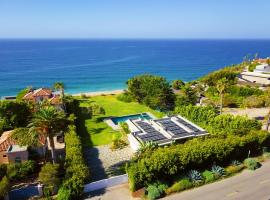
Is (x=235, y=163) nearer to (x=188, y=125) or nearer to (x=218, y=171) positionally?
(x=218, y=171)

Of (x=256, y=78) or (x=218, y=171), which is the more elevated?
(x=256, y=78)

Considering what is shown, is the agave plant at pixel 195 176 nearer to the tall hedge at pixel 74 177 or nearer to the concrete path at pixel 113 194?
the concrete path at pixel 113 194

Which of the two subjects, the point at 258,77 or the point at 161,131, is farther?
the point at 258,77

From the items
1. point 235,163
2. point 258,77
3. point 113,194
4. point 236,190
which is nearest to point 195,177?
point 236,190

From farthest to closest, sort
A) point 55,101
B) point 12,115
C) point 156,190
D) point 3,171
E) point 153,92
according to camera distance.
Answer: point 153,92
point 55,101
point 12,115
point 3,171
point 156,190

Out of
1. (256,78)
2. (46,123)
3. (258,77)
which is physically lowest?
(256,78)

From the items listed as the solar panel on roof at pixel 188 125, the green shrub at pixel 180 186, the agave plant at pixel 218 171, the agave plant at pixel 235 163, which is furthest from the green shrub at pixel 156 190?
the solar panel on roof at pixel 188 125

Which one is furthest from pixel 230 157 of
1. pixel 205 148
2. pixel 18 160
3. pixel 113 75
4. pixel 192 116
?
pixel 113 75

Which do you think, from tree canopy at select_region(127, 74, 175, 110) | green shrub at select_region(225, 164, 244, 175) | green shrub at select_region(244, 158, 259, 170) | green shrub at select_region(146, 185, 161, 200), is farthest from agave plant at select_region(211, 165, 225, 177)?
tree canopy at select_region(127, 74, 175, 110)
